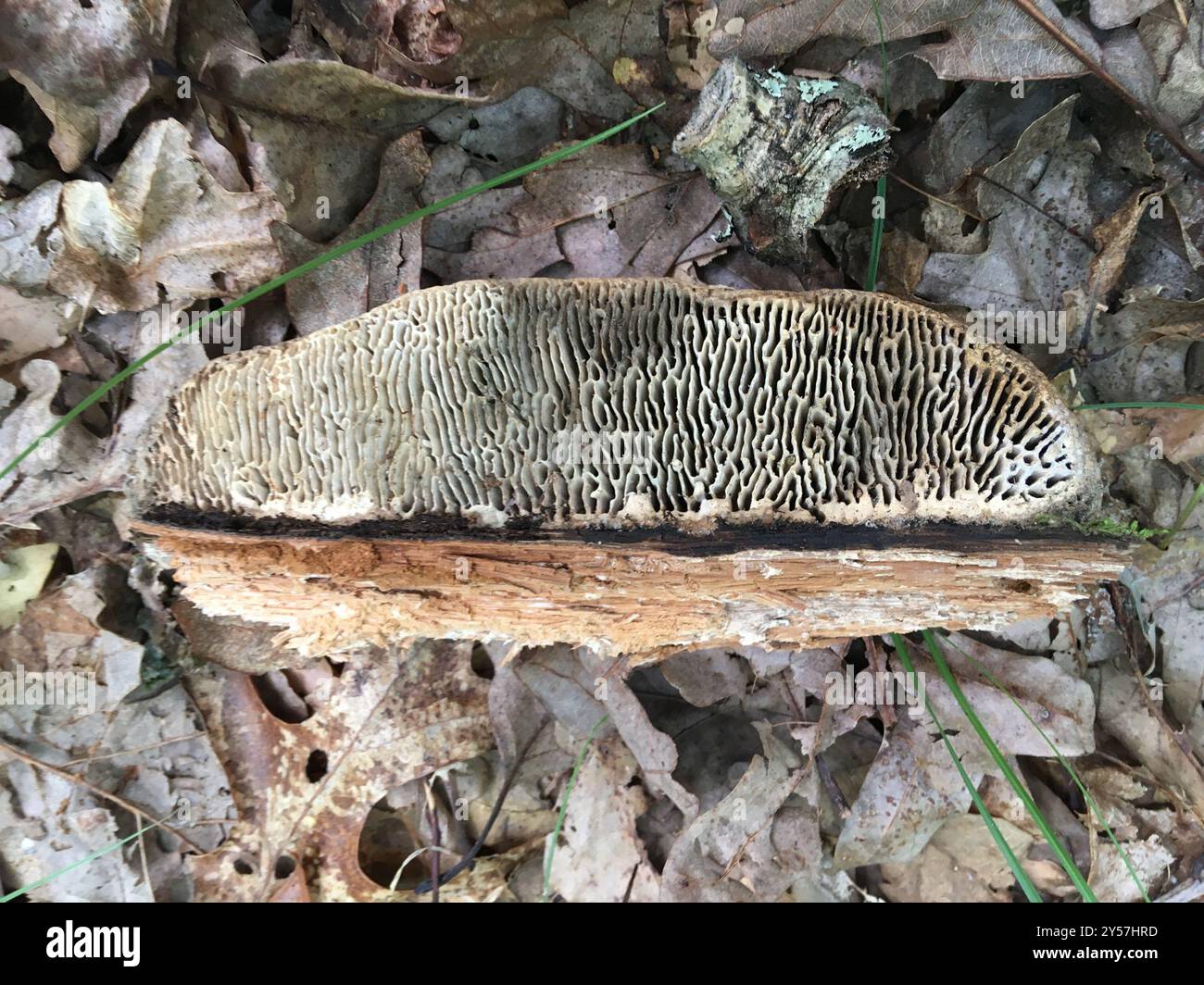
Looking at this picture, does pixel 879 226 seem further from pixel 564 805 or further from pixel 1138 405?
pixel 564 805

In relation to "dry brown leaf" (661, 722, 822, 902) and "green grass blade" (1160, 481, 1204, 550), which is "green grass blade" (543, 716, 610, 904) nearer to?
"dry brown leaf" (661, 722, 822, 902)

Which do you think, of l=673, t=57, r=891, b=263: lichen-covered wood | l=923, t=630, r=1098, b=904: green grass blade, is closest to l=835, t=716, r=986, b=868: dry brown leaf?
l=923, t=630, r=1098, b=904: green grass blade

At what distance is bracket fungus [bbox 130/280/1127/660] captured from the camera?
2.78 meters

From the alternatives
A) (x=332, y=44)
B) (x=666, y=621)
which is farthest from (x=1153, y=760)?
(x=332, y=44)

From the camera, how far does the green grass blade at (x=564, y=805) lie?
4.16 metres

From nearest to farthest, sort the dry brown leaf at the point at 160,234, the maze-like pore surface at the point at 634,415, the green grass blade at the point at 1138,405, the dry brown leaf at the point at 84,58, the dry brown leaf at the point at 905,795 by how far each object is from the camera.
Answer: the maze-like pore surface at the point at 634,415, the dry brown leaf at the point at 84,58, the dry brown leaf at the point at 160,234, the green grass blade at the point at 1138,405, the dry brown leaf at the point at 905,795

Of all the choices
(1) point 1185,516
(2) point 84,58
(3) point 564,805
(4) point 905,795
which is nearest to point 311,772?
(3) point 564,805

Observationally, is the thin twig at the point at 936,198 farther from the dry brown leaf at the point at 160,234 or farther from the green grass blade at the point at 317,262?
the dry brown leaf at the point at 160,234

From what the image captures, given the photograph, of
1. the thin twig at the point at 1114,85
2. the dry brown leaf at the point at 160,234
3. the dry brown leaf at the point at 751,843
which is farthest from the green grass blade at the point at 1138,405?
the dry brown leaf at the point at 160,234

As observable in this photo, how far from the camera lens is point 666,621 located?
3297 mm

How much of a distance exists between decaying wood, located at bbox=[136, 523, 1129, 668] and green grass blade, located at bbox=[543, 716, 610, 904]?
0.97 meters

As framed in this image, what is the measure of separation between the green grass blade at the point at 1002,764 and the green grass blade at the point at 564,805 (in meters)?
1.87

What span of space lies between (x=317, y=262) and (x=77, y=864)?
139 inches
